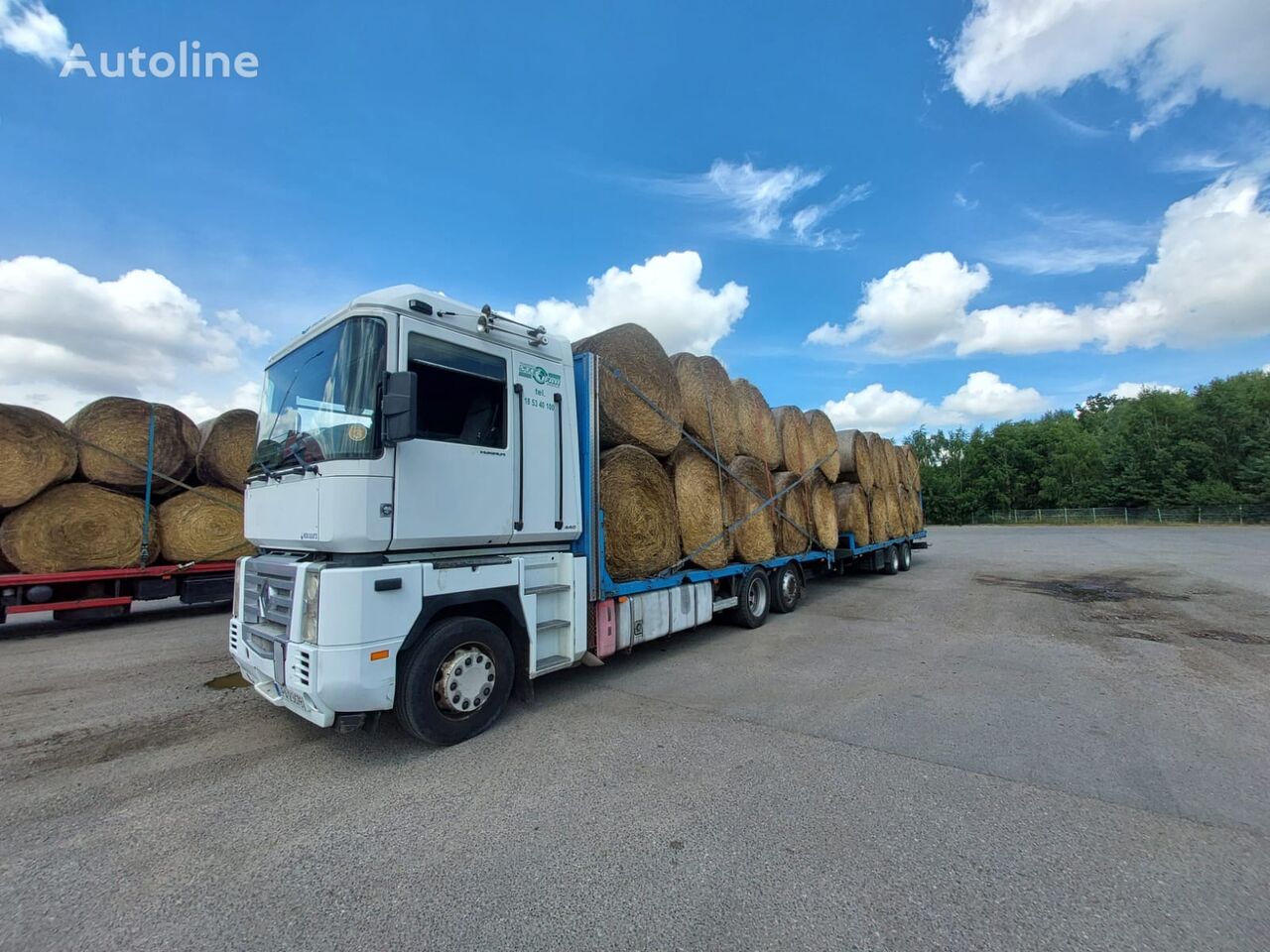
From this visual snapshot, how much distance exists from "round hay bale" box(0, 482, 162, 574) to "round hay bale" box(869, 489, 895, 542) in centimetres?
1278

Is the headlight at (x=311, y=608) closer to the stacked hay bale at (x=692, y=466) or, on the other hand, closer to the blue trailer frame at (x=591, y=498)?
the blue trailer frame at (x=591, y=498)

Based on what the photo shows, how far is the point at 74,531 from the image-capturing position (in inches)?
293

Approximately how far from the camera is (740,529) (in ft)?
24.6

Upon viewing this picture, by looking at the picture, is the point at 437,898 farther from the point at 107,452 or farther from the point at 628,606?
the point at 107,452

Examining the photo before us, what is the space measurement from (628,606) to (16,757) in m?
4.39

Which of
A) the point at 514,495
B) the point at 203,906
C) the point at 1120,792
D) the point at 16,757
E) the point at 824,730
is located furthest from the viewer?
the point at 514,495

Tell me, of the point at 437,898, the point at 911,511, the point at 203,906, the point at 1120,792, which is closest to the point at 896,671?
the point at 1120,792

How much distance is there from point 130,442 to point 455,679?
290 inches

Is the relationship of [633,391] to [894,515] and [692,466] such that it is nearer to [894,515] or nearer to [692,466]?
[692,466]

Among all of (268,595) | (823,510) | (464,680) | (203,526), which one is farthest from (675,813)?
(203,526)

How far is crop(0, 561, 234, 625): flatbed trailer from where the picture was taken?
23.4 ft

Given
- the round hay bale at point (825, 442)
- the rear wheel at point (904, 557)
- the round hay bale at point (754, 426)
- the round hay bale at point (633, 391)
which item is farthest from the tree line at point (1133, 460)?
the round hay bale at point (633, 391)

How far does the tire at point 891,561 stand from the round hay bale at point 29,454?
15.0 meters

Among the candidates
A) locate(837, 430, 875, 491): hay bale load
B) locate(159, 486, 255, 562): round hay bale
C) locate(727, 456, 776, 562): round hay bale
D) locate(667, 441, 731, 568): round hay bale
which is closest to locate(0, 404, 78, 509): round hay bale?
locate(159, 486, 255, 562): round hay bale
